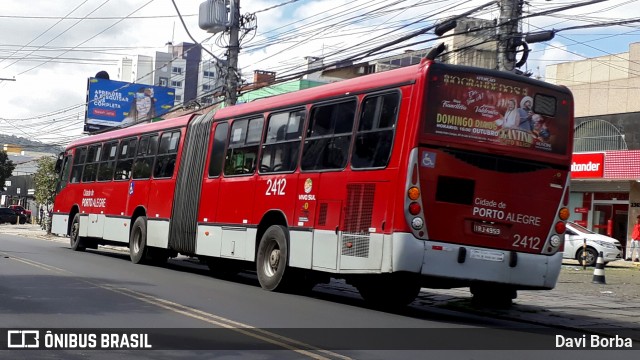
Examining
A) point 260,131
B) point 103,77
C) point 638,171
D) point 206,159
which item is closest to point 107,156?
point 206,159

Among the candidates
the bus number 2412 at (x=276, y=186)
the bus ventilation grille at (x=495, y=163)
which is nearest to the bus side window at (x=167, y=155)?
the bus number 2412 at (x=276, y=186)

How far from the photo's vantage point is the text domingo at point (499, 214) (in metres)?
12.0

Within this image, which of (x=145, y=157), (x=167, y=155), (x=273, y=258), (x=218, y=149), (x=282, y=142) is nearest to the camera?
(x=273, y=258)

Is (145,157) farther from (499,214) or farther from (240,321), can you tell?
(240,321)

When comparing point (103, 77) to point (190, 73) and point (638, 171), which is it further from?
point (190, 73)

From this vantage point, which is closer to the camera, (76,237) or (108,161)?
(108,161)

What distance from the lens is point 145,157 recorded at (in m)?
22.0

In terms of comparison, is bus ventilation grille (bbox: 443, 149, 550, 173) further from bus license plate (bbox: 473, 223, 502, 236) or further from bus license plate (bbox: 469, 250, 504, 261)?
bus license plate (bbox: 469, 250, 504, 261)

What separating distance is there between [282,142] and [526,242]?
4.90 meters

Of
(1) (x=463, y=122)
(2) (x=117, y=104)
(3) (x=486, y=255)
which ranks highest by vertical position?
(2) (x=117, y=104)


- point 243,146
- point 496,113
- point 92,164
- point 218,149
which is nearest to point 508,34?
point 496,113

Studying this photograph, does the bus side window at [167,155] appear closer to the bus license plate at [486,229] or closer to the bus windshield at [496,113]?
the bus windshield at [496,113]

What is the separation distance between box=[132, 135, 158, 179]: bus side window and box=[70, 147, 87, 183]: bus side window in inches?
185

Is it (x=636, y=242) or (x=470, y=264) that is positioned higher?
(x=636, y=242)
